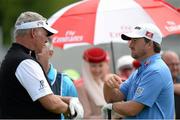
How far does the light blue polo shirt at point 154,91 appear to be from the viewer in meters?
7.26

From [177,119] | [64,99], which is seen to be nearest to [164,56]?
[177,119]

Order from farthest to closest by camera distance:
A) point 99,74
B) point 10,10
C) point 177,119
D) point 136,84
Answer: point 10,10 < point 99,74 < point 177,119 < point 136,84

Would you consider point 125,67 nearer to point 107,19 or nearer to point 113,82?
point 107,19

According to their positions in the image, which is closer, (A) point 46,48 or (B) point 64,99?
(B) point 64,99

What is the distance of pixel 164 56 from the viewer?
10.1m

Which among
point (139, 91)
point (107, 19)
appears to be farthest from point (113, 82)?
point (107, 19)

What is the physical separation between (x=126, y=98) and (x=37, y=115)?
108cm

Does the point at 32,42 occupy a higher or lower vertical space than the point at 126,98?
higher

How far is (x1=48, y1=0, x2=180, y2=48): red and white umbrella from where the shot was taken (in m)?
8.79

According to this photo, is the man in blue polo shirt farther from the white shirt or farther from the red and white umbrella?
the red and white umbrella

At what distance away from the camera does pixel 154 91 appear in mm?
7258

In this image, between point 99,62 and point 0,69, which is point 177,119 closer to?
point 99,62

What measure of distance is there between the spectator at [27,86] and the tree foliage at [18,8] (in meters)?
16.6

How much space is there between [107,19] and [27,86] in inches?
92.1
